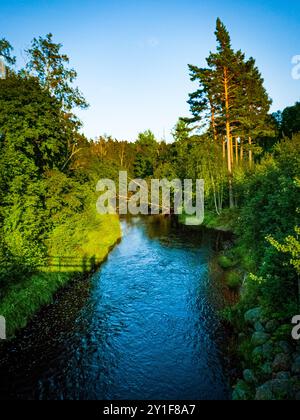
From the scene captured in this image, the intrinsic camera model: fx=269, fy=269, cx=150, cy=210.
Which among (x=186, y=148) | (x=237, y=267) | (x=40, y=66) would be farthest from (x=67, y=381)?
(x=186, y=148)

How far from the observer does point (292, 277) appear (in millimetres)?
9289

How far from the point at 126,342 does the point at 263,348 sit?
5920 mm

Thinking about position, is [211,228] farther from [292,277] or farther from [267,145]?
[267,145]

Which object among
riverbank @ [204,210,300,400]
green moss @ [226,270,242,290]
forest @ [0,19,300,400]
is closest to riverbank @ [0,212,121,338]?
forest @ [0,19,300,400]

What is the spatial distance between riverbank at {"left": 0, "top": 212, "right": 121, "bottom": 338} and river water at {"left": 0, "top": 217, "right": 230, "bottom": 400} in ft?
2.13

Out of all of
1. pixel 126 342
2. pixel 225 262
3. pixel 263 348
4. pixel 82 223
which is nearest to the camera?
pixel 263 348

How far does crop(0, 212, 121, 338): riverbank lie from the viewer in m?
13.6

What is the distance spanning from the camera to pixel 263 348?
9828 mm

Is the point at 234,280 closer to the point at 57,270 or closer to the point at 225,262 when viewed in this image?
the point at 225,262

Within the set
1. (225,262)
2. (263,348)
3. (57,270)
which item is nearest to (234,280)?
(225,262)

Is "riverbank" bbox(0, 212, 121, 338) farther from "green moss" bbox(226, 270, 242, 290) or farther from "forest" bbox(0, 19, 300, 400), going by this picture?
"green moss" bbox(226, 270, 242, 290)

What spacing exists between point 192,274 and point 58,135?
13957 mm

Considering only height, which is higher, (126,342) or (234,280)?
(234,280)

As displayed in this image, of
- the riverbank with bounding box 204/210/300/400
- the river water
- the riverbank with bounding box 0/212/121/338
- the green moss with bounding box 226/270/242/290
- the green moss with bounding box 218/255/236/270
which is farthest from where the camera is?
the green moss with bounding box 218/255/236/270
